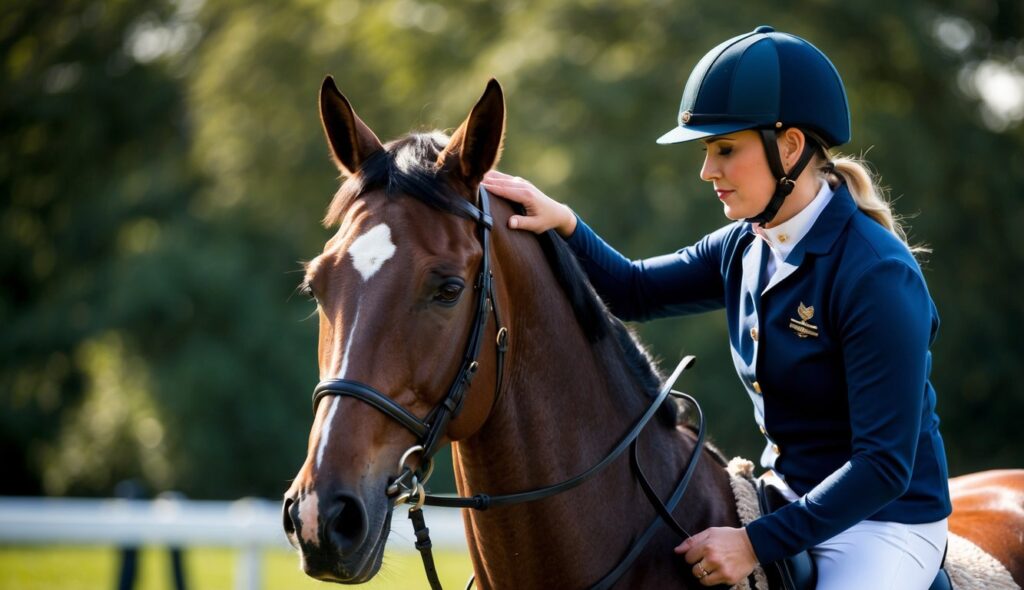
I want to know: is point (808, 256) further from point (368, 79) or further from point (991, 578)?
point (368, 79)

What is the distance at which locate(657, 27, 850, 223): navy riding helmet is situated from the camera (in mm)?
3053

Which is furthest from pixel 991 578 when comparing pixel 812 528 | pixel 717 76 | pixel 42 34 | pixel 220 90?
pixel 42 34

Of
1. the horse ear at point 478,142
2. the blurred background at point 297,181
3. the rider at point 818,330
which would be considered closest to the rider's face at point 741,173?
the rider at point 818,330

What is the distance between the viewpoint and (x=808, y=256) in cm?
304

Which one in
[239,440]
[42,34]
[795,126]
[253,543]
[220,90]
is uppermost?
[42,34]

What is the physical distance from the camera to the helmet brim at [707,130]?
305cm

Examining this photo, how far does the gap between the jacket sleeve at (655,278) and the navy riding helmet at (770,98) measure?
1.92 ft

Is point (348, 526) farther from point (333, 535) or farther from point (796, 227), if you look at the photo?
point (796, 227)

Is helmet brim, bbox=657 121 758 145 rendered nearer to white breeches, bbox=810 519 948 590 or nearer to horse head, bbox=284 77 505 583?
horse head, bbox=284 77 505 583

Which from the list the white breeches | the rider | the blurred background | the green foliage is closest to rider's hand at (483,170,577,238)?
the rider

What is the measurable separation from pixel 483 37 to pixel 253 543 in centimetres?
1517

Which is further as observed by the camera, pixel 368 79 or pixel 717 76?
pixel 368 79

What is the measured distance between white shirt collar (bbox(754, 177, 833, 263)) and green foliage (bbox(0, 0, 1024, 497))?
13.0 m

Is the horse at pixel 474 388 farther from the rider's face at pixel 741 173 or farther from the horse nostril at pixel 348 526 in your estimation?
the rider's face at pixel 741 173
